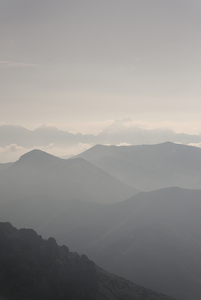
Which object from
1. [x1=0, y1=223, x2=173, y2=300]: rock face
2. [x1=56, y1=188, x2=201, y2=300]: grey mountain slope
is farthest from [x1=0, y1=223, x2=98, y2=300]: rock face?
[x1=56, y1=188, x2=201, y2=300]: grey mountain slope

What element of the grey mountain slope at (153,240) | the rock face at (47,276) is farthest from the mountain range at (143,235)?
the rock face at (47,276)

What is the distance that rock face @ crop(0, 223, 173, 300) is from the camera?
59.1 metres

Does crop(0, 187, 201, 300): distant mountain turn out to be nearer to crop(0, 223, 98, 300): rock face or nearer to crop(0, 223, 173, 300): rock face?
crop(0, 223, 173, 300): rock face

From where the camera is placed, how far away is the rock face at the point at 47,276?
59125 mm

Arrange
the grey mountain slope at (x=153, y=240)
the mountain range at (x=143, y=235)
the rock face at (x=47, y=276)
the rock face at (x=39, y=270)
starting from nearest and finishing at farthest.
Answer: the rock face at (x=39, y=270), the rock face at (x=47, y=276), the grey mountain slope at (x=153, y=240), the mountain range at (x=143, y=235)

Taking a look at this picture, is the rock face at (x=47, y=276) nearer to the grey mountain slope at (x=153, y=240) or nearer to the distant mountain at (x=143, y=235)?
the grey mountain slope at (x=153, y=240)

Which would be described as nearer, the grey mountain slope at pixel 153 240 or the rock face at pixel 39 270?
the rock face at pixel 39 270

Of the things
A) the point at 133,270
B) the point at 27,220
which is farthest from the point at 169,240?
the point at 27,220

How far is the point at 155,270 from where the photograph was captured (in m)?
111

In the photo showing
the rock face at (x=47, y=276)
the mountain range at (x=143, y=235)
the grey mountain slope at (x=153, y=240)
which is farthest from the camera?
the mountain range at (x=143, y=235)

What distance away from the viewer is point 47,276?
63500mm

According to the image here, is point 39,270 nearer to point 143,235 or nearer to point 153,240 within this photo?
point 153,240

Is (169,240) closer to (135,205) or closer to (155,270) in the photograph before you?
(155,270)

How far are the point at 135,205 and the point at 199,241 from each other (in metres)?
55.8
